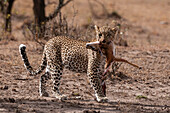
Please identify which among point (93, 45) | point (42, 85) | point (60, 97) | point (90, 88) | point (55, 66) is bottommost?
point (90, 88)

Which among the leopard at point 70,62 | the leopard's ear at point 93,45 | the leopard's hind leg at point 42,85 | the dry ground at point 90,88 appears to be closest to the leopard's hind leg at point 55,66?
the leopard at point 70,62

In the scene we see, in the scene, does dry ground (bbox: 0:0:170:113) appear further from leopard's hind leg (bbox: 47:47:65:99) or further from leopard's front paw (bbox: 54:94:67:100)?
leopard's hind leg (bbox: 47:47:65:99)

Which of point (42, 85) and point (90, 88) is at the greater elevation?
point (42, 85)

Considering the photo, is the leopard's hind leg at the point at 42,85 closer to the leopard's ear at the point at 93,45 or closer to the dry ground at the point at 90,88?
the dry ground at the point at 90,88

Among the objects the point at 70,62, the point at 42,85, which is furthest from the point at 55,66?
the point at 42,85

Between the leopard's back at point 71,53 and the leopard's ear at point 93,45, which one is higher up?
the leopard's ear at point 93,45

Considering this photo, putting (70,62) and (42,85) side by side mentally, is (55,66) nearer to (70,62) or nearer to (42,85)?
(70,62)

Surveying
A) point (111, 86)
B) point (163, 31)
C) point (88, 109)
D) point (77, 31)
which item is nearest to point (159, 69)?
point (111, 86)

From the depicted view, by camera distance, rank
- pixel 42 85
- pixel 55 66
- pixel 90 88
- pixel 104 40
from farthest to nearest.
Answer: pixel 90 88
pixel 42 85
pixel 55 66
pixel 104 40

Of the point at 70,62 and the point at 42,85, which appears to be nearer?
the point at 70,62

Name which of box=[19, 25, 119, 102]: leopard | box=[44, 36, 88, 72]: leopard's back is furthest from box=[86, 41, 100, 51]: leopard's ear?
box=[44, 36, 88, 72]: leopard's back

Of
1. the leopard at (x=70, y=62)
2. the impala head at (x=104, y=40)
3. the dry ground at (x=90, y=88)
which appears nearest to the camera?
the impala head at (x=104, y=40)

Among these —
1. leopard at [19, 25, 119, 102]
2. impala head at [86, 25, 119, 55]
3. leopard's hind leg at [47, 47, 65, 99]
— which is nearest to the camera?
impala head at [86, 25, 119, 55]

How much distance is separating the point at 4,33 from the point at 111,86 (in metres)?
5.70
